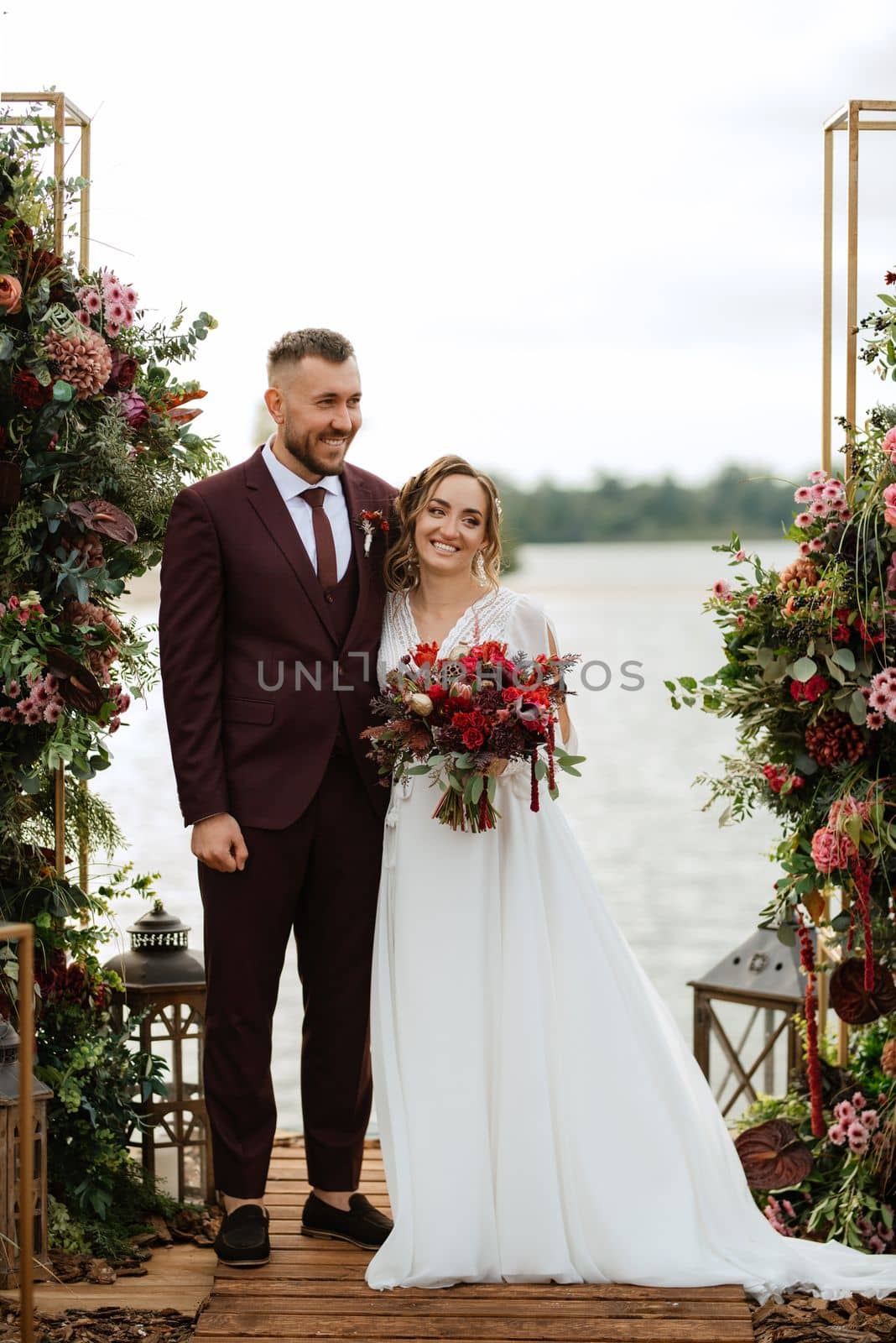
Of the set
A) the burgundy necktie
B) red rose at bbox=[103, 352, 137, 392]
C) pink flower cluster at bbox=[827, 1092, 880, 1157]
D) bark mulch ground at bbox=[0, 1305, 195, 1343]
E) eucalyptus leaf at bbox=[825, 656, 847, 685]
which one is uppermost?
red rose at bbox=[103, 352, 137, 392]

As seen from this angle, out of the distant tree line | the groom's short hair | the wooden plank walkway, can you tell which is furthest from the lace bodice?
the distant tree line

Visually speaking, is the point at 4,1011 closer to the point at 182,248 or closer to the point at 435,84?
the point at 182,248

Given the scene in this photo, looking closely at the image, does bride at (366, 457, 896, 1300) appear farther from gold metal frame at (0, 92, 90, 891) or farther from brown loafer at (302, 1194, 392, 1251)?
gold metal frame at (0, 92, 90, 891)

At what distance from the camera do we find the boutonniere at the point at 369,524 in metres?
3.36

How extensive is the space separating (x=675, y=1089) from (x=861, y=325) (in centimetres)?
188

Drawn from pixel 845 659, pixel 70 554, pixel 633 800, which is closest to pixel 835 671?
pixel 845 659

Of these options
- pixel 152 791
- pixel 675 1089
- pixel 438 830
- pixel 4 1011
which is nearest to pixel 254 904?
pixel 438 830

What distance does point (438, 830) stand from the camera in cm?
323

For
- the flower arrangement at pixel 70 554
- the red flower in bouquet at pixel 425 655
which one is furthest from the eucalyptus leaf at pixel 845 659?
the flower arrangement at pixel 70 554

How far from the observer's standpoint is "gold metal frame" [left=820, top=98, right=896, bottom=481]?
3791 mm

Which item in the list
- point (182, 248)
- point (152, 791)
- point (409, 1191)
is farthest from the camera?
point (152, 791)

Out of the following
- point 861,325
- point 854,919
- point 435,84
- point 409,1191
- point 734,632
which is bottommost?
point 409,1191

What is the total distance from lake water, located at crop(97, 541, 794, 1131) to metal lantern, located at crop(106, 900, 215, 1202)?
0.80ft

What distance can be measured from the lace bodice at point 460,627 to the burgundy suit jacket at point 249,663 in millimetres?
47
